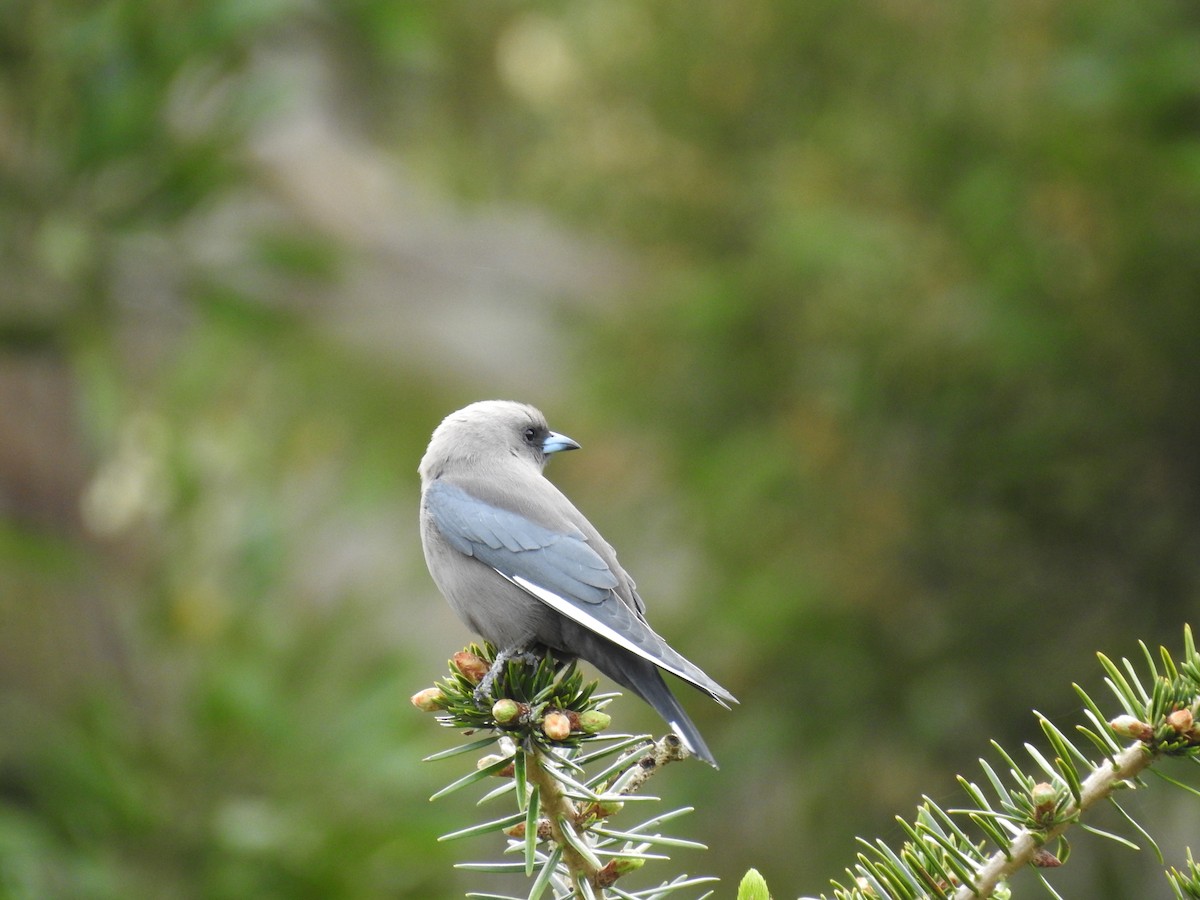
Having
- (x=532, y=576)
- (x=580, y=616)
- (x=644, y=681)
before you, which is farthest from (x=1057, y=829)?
(x=532, y=576)

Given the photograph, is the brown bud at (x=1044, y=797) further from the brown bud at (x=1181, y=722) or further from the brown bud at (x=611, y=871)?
the brown bud at (x=611, y=871)

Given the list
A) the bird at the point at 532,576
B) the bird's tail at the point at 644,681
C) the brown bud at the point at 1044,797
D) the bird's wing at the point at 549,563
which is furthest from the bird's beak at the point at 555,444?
the brown bud at the point at 1044,797

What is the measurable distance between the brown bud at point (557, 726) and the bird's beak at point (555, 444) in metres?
1.27

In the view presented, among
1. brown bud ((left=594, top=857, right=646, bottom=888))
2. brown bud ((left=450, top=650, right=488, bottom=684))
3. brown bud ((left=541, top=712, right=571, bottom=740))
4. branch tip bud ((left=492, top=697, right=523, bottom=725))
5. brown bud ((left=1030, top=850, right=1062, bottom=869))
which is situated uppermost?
brown bud ((left=450, top=650, right=488, bottom=684))

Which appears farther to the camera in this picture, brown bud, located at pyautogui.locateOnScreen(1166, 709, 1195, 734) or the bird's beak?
the bird's beak

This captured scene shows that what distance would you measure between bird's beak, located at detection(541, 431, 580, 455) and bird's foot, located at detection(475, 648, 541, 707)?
838mm

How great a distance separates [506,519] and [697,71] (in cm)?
379

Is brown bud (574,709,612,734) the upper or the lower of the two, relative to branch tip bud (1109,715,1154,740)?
upper

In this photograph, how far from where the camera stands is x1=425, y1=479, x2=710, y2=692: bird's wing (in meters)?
1.81

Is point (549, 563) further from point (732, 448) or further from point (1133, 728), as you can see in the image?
point (732, 448)

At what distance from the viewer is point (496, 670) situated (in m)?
1.63

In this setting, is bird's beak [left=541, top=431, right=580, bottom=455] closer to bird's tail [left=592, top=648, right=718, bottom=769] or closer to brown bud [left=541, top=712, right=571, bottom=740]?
bird's tail [left=592, top=648, right=718, bottom=769]

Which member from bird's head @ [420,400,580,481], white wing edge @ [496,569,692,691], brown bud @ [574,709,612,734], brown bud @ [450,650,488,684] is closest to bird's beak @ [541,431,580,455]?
bird's head @ [420,400,580,481]

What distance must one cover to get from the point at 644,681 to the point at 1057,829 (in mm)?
733
